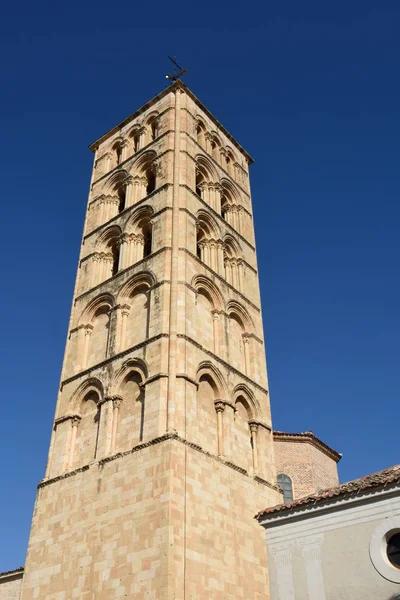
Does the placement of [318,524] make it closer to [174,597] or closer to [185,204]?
[174,597]

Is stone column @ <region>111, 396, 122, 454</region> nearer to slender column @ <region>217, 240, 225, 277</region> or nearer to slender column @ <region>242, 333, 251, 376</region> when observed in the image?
slender column @ <region>242, 333, 251, 376</region>

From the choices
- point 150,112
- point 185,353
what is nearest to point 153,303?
point 185,353

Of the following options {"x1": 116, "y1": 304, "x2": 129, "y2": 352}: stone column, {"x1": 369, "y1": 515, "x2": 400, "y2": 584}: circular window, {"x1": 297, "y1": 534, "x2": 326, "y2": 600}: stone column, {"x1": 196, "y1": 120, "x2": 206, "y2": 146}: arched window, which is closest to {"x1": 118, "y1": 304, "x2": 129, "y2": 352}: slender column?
{"x1": 116, "y1": 304, "x2": 129, "y2": 352}: stone column

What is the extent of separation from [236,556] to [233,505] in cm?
128

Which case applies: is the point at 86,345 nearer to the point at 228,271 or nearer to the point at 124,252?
the point at 124,252

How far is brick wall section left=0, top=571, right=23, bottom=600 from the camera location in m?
18.6

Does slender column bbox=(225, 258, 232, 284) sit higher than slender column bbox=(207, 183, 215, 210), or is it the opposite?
slender column bbox=(207, 183, 215, 210)

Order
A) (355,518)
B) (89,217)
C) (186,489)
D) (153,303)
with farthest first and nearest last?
(89,217), (153,303), (186,489), (355,518)

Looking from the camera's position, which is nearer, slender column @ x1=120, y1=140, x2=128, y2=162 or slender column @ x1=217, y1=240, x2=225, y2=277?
slender column @ x1=217, y1=240, x2=225, y2=277

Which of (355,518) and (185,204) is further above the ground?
(185,204)

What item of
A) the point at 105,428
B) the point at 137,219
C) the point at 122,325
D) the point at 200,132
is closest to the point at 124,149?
the point at 200,132

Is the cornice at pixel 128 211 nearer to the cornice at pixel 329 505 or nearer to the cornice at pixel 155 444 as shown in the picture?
the cornice at pixel 155 444

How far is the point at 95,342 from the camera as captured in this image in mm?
19625

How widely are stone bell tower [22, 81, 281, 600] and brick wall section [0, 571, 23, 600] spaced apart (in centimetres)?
355
